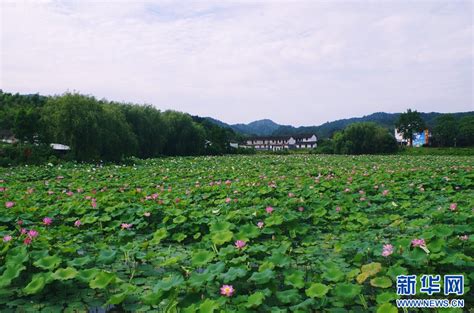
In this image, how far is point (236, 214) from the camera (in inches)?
178

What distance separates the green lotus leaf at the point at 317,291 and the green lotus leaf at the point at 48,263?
191 centimetres

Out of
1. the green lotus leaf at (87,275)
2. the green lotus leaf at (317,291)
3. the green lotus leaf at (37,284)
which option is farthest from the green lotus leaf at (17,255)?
the green lotus leaf at (317,291)

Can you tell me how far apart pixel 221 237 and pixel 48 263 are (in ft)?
4.86

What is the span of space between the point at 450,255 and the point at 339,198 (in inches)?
128

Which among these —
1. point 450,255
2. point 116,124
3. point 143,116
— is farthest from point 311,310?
point 143,116

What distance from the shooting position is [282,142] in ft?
286

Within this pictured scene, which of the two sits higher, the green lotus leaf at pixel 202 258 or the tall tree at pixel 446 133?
the tall tree at pixel 446 133

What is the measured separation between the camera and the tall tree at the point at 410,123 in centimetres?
6172

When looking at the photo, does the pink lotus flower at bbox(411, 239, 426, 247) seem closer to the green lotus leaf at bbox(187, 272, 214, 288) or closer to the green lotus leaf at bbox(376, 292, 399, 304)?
the green lotus leaf at bbox(376, 292, 399, 304)

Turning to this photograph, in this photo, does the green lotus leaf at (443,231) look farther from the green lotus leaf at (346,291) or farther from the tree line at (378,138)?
the tree line at (378,138)

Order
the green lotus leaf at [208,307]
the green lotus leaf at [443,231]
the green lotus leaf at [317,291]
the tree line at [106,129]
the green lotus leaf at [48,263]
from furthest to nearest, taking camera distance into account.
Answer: the tree line at [106,129]
the green lotus leaf at [443,231]
the green lotus leaf at [48,263]
the green lotus leaf at [317,291]
the green lotus leaf at [208,307]

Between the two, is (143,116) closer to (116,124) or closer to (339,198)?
(116,124)

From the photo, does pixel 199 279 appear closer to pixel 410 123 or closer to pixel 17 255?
pixel 17 255

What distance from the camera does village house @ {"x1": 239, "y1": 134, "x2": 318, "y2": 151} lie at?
84.6m
